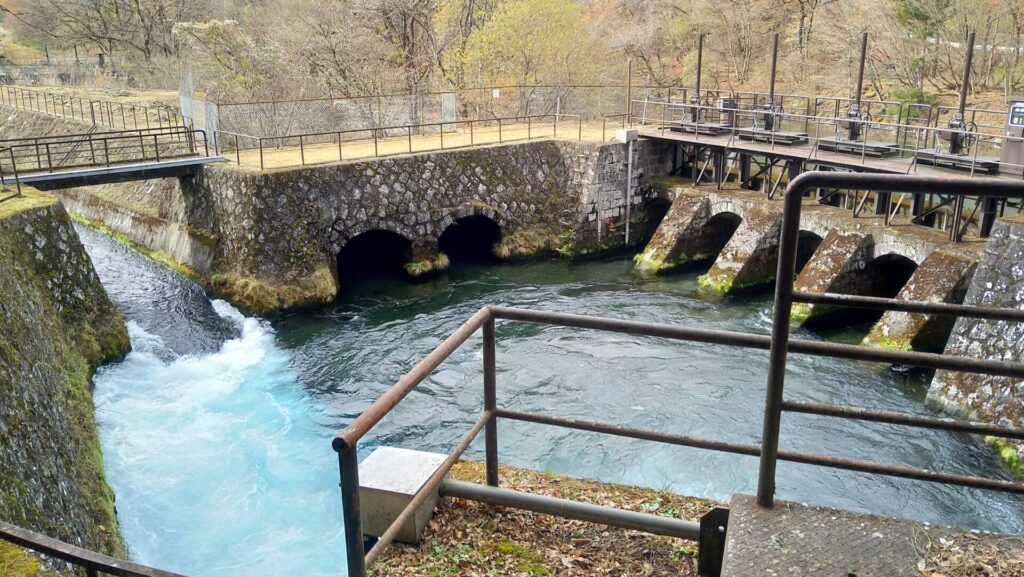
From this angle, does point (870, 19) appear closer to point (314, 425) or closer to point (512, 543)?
point (314, 425)

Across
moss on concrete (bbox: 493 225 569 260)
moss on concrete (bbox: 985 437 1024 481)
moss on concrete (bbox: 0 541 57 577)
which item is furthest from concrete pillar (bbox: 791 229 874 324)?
moss on concrete (bbox: 0 541 57 577)

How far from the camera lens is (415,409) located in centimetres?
1412

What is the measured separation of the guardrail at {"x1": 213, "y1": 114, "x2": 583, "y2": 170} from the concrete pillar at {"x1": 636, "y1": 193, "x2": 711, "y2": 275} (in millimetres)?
3843

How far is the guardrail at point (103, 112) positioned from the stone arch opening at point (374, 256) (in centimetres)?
625

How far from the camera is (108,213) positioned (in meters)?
25.8

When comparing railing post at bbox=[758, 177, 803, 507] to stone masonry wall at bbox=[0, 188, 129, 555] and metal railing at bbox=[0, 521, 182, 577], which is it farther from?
stone masonry wall at bbox=[0, 188, 129, 555]

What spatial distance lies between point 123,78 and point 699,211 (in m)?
32.5

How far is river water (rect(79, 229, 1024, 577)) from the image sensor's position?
36.2 feet

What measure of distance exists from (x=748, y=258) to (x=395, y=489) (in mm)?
17292

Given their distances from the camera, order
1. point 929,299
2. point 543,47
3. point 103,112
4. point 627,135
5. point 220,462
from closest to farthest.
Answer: point 220,462, point 929,299, point 627,135, point 543,47, point 103,112

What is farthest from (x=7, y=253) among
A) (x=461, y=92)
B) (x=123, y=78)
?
(x=123, y=78)

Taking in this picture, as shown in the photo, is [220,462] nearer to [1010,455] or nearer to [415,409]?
[415,409]

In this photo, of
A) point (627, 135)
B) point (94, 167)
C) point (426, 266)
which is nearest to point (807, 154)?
point (627, 135)

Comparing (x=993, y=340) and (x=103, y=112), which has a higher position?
(x=103, y=112)
